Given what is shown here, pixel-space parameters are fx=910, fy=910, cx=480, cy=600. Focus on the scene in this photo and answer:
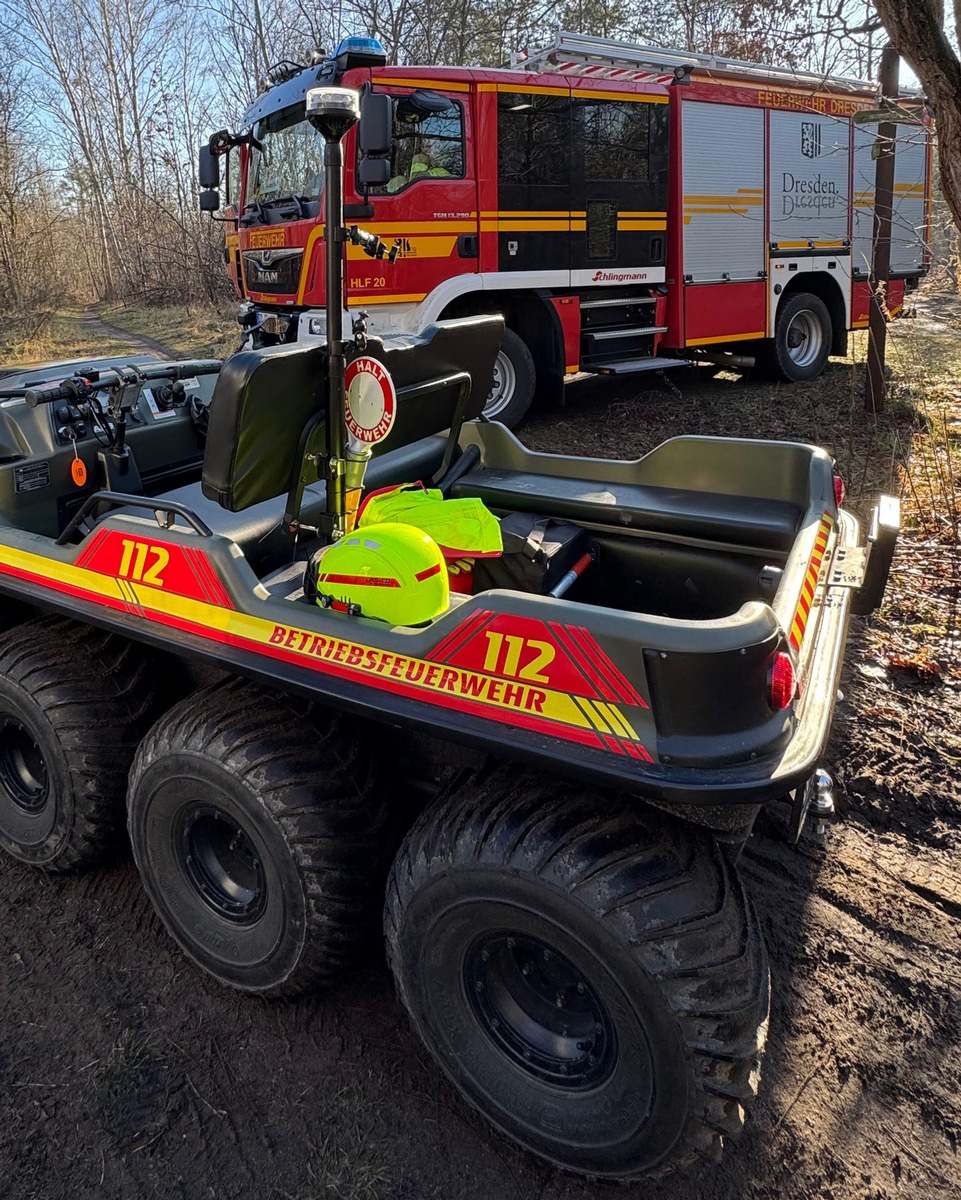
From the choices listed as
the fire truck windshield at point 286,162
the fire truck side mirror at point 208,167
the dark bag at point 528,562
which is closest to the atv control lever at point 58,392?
the dark bag at point 528,562

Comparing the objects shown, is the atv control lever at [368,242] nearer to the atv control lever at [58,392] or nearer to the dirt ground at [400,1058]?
the atv control lever at [58,392]

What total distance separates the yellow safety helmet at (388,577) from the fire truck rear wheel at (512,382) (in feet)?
18.6

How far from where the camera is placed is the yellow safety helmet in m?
2.10

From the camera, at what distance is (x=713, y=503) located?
2947 millimetres

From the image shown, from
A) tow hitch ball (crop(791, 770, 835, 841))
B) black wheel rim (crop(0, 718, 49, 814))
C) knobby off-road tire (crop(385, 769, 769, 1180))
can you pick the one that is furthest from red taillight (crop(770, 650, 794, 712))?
black wheel rim (crop(0, 718, 49, 814))

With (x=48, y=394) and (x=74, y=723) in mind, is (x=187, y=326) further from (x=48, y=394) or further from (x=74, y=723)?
(x=74, y=723)

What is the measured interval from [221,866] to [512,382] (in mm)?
5959

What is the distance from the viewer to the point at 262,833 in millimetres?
2172

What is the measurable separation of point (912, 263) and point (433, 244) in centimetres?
630

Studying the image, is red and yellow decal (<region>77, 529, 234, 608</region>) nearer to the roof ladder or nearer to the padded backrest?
the padded backrest

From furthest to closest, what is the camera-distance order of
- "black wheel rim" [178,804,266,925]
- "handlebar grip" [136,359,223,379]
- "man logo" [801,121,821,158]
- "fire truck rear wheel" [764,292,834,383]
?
"fire truck rear wheel" [764,292,834,383]
"man logo" [801,121,821,158]
"handlebar grip" [136,359,223,379]
"black wheel rim" [178,804,266,925]

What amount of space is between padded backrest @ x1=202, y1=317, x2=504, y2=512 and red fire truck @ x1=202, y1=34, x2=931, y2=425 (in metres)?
4.01

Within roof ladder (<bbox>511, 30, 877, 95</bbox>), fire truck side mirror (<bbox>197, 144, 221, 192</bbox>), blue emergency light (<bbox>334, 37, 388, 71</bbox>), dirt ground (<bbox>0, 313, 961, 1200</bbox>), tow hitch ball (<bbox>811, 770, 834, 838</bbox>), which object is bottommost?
dirt ground (<bbox>0, 313, 961, 1200</bbox>)

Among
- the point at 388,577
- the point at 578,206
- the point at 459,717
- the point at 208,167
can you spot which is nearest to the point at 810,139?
the point at 578,206
